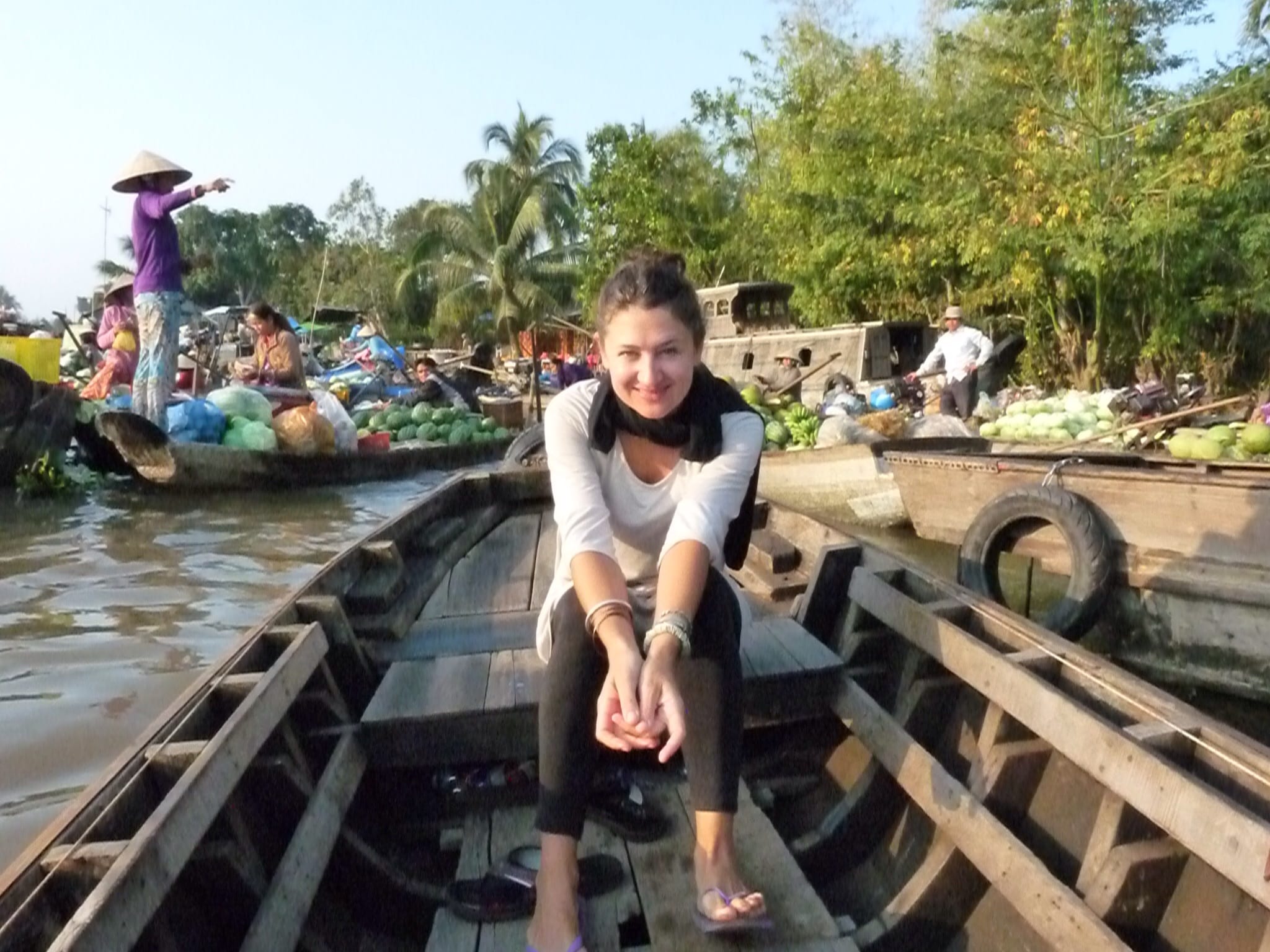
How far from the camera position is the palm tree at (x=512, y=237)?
2500 cm

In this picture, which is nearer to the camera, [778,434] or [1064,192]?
[778,434]

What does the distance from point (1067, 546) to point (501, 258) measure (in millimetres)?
21192

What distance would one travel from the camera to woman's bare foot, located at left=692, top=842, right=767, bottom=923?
1.79m

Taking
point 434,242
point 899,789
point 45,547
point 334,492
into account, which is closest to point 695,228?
point 434,242

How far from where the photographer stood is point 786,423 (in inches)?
385

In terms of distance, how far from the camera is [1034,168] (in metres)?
11.9

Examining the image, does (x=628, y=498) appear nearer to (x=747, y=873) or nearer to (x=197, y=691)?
(x=747, y=873)

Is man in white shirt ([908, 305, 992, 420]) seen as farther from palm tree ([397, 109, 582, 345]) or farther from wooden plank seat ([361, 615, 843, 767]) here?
palm tree ([397, 109, 582, 345])

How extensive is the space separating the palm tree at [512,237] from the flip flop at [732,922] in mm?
23346

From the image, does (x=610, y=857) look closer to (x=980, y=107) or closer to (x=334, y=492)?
(x=334, y=492)

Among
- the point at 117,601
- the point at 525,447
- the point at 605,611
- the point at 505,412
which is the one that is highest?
the point at 605,611

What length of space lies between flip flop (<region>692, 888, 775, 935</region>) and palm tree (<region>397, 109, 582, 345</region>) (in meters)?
23.3

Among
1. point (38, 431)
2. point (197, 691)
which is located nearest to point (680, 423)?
point (197, 691)

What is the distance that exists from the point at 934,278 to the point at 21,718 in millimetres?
14014
